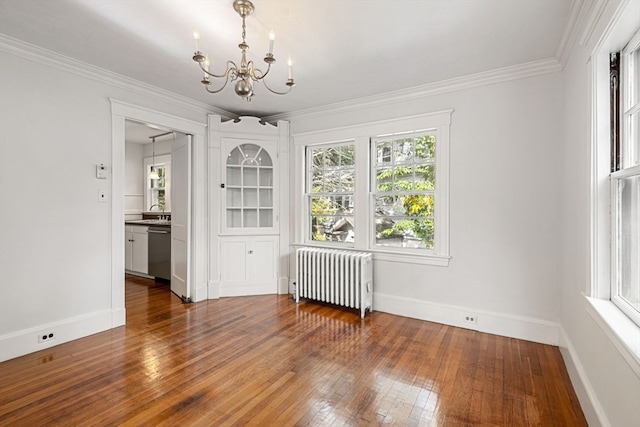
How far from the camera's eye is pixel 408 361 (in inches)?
102

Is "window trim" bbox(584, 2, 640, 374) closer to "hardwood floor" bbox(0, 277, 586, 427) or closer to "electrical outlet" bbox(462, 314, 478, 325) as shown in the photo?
"hardwood floor" bbox(0, 277, 586, 427)

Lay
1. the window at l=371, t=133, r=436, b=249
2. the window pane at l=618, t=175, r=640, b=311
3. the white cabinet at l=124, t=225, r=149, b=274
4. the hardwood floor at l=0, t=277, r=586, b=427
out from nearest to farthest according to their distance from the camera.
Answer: the window pane at l=618, t=175, r=640, b=311
the hardwood floor at l=0, t=277, r=586, b=427
the window at l=371, t=133, r=436, b=249
the white cabinet at l=124, t=225, r=149, b=274

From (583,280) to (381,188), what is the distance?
87.9 inches

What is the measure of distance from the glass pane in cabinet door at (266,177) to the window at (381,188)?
0.46 m

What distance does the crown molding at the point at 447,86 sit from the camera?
9.63 feet

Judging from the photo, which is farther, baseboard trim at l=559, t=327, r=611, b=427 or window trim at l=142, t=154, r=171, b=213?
window trim at l=142, t=154, r=171, b=213

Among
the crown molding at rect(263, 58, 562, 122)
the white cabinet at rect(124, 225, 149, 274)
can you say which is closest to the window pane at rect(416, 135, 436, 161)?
the crown molding at rect(263, 58, 562, 122)

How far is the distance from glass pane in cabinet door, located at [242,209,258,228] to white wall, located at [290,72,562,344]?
232 cm

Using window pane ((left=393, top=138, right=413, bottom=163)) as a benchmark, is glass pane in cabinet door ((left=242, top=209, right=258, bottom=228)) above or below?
below

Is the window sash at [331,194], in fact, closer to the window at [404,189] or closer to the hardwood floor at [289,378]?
the window at [404,189]

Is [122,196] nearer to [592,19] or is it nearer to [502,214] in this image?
[502,214]

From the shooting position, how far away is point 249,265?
14.8 ft

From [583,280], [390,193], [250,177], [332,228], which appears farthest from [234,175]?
[583,280]

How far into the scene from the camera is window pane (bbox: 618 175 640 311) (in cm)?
160
